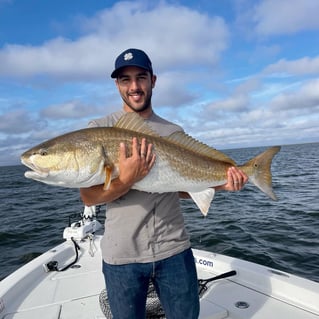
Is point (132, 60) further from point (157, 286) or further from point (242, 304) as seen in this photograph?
point (242, 304)

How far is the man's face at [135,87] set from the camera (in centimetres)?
337

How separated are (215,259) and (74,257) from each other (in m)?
2.95

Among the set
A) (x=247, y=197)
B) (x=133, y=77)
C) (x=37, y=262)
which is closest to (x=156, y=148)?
(x=133, y=77)

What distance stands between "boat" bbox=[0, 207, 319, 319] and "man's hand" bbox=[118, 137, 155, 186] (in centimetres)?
226

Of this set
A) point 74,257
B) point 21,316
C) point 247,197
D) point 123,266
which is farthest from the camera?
point 247,197

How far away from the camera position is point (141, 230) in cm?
317

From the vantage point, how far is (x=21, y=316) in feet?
15.8

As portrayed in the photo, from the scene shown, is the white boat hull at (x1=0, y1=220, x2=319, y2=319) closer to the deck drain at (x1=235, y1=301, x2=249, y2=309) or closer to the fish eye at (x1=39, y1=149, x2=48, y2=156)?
the deck drain at (x1=235, y1=301, x2=249, y2=309)

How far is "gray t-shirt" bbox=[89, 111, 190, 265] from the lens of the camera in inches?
124

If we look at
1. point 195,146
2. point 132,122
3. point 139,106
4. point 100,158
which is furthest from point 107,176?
point 195,146

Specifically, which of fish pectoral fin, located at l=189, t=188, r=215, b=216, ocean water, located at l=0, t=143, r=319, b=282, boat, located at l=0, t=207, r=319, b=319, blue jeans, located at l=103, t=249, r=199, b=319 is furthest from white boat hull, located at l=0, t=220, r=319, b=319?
ocean water, located at l=0, t=143, r=319, b=282

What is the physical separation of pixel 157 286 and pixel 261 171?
5.77 feet

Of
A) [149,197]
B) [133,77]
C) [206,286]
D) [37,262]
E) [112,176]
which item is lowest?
[206,286]

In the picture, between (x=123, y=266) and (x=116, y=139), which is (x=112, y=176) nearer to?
(x=116, y=139)
